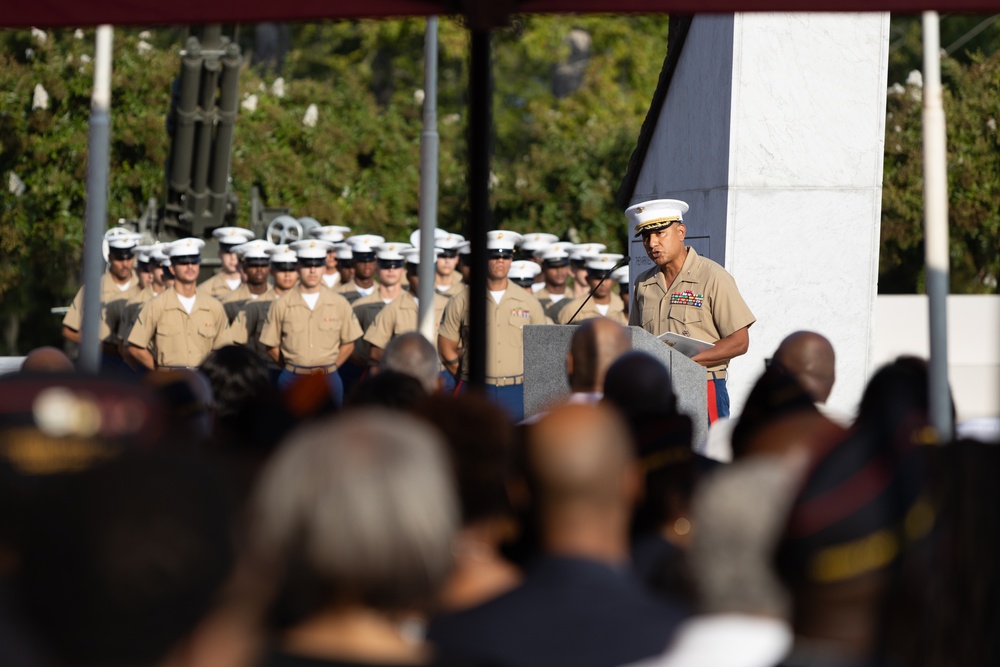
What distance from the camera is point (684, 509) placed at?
10.3ft

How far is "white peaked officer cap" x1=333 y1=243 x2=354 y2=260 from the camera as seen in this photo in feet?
45.9

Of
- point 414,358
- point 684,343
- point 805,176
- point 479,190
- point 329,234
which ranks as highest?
point 329,234

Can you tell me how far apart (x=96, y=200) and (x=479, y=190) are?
2.08 meters

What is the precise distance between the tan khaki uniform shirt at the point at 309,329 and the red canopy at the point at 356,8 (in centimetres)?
643

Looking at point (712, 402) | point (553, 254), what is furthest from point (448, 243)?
point (712, 402)

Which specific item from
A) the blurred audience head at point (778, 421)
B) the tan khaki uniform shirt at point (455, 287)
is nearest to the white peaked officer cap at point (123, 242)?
the tan khaki uniform shirt at point (455, 287)

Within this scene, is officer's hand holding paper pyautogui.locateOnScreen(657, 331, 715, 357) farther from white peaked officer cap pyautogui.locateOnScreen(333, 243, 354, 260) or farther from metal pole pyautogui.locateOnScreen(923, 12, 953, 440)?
white peaked officer cap pyautogui.locateOnScreen(333, 243, 354, 260)

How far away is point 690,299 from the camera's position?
7.16 m

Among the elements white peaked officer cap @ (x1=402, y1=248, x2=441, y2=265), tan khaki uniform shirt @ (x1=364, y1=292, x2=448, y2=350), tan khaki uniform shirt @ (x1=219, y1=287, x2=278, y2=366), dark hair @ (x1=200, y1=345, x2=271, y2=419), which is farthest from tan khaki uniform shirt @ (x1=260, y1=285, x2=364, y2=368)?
dark hair @ (x1=200, y1=345, x2=271, y2=419)

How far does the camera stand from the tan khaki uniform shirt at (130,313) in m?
11.6

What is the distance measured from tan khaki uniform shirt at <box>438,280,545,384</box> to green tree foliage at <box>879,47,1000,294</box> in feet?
38.3

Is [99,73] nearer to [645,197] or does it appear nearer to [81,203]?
[645,197]

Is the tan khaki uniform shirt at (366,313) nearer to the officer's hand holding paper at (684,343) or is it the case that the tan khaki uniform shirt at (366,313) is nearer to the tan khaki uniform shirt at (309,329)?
the tan khaki uniform shirt at (309,329)

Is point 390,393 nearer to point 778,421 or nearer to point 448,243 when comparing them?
point 778,421
